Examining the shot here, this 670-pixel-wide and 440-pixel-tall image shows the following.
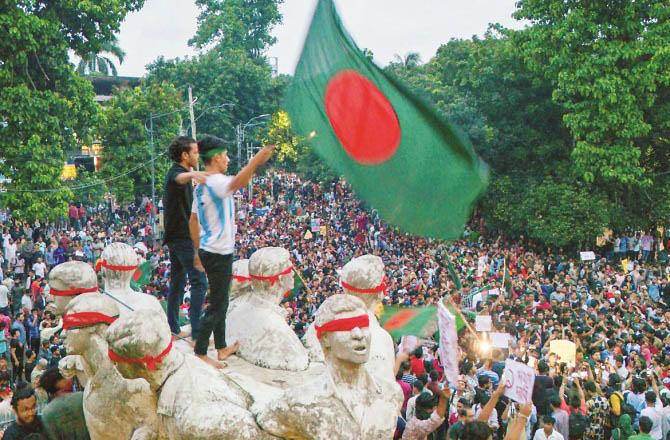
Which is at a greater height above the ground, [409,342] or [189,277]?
[189,277]

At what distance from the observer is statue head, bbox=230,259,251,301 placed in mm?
7453

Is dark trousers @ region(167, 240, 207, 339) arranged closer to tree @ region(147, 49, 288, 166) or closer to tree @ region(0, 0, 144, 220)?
tree @ region(0, 0, 144, 220)

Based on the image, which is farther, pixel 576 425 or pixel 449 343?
pixel 576 425

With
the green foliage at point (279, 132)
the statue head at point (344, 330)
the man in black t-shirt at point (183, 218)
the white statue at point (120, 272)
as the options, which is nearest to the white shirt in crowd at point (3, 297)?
the white statue at point (120, 272)

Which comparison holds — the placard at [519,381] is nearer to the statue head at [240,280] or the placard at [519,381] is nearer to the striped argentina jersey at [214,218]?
the statue head at [240,280]

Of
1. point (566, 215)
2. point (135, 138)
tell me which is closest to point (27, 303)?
point (566, 215)

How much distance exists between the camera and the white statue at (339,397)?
473 cm

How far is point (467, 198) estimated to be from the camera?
591cm

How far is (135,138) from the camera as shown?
3741 cm

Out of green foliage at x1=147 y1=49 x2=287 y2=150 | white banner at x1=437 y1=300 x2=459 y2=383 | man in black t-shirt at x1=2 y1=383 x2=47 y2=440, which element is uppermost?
green foliage at x1=147 y1=49 x2=287 y2=150

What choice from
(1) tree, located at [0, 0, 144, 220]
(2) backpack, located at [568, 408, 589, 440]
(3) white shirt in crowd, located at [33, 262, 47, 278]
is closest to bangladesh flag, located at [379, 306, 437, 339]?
(2) backpack, located at [568, 408, 589, 440]

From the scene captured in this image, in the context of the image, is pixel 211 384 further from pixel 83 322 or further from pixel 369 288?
pixel 369 288

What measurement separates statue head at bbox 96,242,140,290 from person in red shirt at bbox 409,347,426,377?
15.3ft

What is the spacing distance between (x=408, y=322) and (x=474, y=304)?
270 inches
